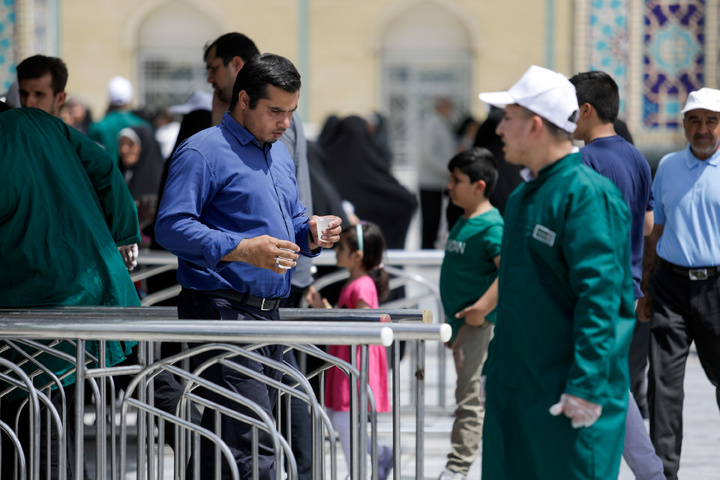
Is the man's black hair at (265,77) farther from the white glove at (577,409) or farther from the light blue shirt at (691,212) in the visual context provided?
the light blue shirt at (691,212)

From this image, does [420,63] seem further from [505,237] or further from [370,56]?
[505,237]

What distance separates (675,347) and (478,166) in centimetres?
116

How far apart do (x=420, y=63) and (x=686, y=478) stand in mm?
17631

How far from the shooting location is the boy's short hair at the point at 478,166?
503 centimetres

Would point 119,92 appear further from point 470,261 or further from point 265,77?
point 265,77

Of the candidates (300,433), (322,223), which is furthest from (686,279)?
(322,223)

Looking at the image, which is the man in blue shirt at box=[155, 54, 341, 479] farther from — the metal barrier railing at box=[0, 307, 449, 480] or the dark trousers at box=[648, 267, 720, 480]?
the dark trousers at box=[648, 267, 720, 480]

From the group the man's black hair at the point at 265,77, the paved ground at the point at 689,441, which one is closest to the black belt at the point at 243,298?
the man's black hair at the point at 265,77

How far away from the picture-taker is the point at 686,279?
189 inches

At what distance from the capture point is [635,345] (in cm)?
636

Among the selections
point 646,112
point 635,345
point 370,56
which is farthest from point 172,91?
point 635,345

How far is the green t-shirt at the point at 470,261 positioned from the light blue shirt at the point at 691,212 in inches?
29.2

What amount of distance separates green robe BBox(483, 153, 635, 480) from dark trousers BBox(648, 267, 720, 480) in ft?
5.81

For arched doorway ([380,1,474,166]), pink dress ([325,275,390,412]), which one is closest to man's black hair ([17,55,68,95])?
pink dress ([325,275,390,412])
